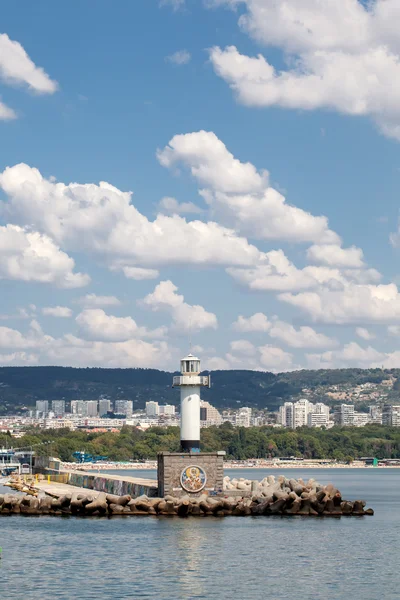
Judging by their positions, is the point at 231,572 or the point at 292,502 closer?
the point at 231,572

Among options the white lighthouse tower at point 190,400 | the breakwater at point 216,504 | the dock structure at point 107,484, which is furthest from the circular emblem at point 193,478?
the dock structure at point 107,484

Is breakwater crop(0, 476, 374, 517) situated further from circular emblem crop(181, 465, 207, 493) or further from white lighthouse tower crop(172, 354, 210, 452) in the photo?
white lighthouse tower crop(172, 354, 210, 452)

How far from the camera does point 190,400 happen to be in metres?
56.0

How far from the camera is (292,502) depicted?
55594 millimetres

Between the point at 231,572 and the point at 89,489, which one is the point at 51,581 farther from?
the point at 89,489

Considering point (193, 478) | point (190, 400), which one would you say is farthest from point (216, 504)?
point (190, 400)

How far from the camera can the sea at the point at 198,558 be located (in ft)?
117

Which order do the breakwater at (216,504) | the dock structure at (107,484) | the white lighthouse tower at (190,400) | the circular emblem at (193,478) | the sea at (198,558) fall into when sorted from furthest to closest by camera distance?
the dock structure at (107,484) < the white lighthouse tower at (190,400) < the circular emblem at (193,478) < the breakwater at (216,504) < the sea at (198,558)

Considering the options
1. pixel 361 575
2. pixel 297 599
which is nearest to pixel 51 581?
pixel 297 599

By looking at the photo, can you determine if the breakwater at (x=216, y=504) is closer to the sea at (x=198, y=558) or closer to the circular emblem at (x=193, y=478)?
the circular emblem at (x=193, y=478)

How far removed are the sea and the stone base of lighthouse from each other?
2117mm

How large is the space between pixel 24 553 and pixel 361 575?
12.6 m

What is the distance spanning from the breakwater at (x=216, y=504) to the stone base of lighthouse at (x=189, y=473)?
51cm

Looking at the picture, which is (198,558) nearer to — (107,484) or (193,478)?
(193,478)
